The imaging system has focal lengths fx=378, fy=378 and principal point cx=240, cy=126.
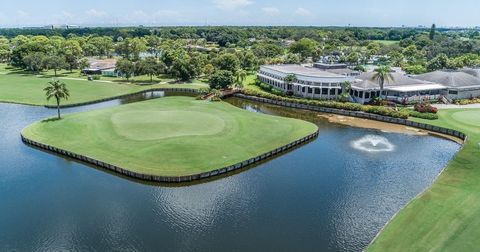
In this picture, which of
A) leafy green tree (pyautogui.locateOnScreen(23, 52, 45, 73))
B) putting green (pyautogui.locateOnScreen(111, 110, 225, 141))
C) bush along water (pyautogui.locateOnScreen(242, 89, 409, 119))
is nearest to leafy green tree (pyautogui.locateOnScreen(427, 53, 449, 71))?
bush along water (pyautogui.locateOnScreen(242, 89, 409, 119))

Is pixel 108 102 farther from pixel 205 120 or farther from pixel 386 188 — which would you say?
pixel 386 188

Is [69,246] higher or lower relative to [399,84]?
lower

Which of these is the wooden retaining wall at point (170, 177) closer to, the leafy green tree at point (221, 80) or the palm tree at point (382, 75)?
the palm tree at point (382, 75)

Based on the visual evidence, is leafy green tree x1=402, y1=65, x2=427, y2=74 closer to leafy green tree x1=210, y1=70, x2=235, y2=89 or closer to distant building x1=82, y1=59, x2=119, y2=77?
leafy green tree x1=210, y1=70, x2=235, y2=89

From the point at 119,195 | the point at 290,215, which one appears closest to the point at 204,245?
the point at 290,215

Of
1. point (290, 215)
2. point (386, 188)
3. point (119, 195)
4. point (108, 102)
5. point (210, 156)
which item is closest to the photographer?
point (290, 215)

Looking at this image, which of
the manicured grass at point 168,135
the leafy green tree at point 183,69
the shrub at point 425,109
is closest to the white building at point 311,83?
the shrub at point 425,109
